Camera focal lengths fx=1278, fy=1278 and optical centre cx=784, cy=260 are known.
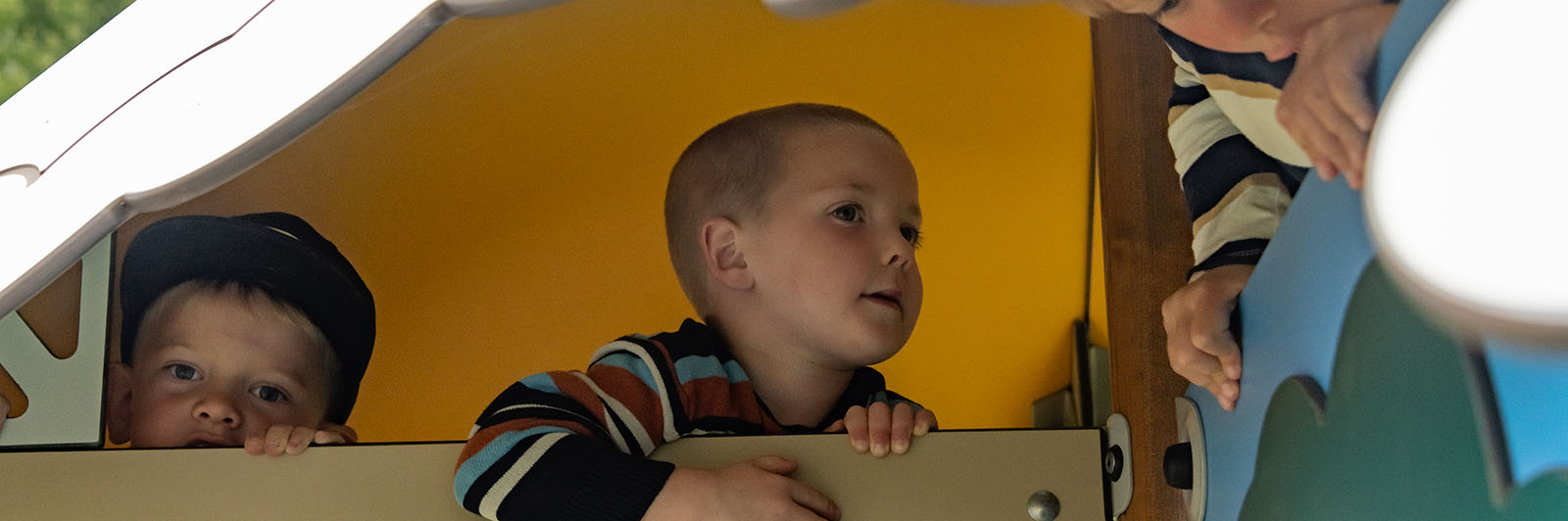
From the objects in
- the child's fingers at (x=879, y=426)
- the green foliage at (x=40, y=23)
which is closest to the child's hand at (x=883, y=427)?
the child's fingers at (x=879, y=426)

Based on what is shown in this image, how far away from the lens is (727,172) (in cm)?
88

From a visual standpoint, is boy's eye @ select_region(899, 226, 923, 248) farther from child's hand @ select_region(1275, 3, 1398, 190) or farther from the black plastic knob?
child's hand @ select_region(1275, 3, 1398, 190)

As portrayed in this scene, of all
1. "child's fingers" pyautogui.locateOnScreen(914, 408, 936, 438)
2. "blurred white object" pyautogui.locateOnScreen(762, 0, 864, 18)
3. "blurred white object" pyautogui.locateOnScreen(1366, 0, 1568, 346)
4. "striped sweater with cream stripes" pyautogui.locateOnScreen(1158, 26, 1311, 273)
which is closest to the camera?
"blurred white object" pyautogui.locateOnScreen(1366, 0, 1568, 346)

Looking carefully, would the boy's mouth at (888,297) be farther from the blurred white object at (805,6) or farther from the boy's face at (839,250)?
the blurred white object at (805,6)

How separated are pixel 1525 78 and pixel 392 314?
0.77 metres

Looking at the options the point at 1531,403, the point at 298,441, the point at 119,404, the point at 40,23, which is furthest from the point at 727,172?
the point at 40,23

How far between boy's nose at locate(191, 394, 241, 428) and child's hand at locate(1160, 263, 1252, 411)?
630mm

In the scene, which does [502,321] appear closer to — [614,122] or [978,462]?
[614,122]

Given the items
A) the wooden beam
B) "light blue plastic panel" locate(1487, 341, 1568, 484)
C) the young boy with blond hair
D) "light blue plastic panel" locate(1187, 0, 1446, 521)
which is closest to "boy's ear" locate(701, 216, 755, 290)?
the young boy with blond hair

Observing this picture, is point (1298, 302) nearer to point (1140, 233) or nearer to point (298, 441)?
point (1140, 233)

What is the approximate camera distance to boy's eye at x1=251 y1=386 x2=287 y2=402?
893 millimetres

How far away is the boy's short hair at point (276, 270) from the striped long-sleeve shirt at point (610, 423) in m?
0.16

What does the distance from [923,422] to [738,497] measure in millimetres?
120

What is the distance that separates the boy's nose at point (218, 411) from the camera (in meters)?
0.87
